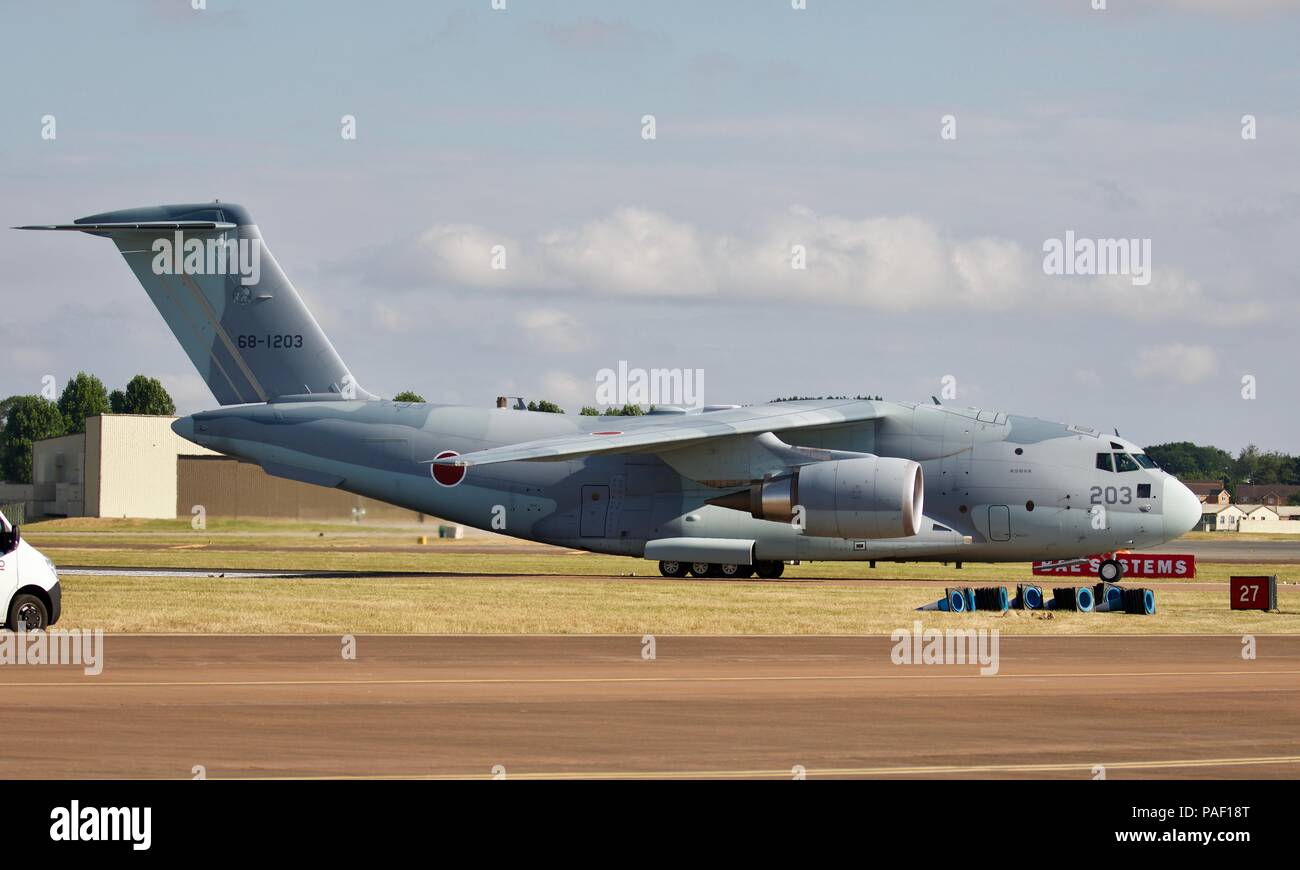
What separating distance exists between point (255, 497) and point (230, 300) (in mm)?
44717

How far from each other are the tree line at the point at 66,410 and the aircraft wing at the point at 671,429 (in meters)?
132

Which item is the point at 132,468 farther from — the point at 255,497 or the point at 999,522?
the point at 999,522

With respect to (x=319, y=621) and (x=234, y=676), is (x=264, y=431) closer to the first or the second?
(x=319, y=621)

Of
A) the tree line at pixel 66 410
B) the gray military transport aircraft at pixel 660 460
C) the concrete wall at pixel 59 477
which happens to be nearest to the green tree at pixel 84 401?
the tree line at pixel 66 410

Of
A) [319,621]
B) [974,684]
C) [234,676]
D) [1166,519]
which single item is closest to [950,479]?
[1166,519]

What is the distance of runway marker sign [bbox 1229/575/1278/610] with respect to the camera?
31.5 meters

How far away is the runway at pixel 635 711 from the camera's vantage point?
12.6 metres

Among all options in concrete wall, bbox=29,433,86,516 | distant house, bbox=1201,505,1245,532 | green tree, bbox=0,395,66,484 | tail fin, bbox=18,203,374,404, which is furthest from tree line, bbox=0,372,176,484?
tail fin, bbox=18,203,374,404

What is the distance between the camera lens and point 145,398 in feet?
547

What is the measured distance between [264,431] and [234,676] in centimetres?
2375

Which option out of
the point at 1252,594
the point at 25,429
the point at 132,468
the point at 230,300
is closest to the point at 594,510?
the point at 230,300
